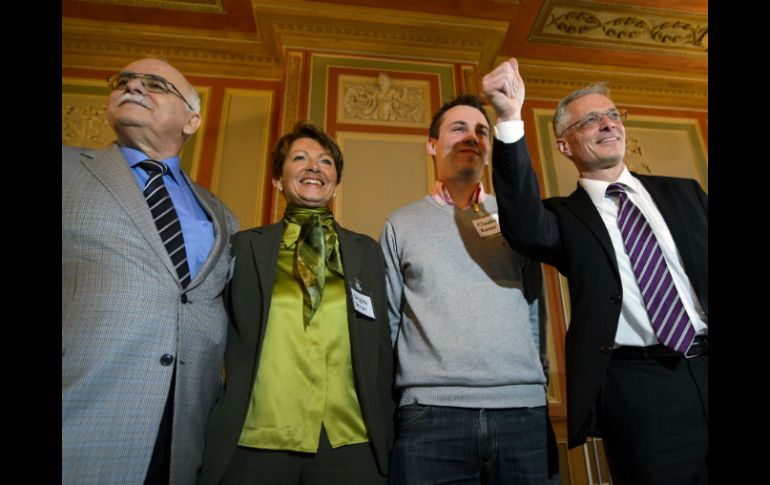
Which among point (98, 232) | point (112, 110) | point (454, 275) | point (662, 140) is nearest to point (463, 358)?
point (454, 275)

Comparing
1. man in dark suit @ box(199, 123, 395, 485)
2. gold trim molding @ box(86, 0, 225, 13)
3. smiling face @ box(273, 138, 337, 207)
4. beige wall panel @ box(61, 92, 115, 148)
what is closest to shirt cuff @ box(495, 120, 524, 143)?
man in dark suit @ box(199, 123, 395, 485)

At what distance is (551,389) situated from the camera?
3463 mm

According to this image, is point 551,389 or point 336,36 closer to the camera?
point 551,389

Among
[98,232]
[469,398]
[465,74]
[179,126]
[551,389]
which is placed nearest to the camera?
[98,232]

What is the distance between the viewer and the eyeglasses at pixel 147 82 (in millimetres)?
1439

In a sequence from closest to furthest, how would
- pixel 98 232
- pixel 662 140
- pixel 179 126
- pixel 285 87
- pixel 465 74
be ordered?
1. pixel 98 232
2. pixel 179 126
3. pixel 285 87
4. pixel 465 74
5. pixel 662 140

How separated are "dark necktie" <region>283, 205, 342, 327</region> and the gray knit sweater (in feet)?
0.72

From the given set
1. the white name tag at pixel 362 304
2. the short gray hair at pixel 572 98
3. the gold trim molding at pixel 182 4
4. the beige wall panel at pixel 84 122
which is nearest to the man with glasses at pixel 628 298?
the short gray hair at pixel 572 98

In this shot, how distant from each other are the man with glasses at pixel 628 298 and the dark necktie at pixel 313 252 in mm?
563

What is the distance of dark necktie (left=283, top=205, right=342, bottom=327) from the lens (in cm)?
136

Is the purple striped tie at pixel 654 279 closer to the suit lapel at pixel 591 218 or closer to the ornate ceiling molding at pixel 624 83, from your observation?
the suit lapel at pixel 591 218

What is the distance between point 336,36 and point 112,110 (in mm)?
2976

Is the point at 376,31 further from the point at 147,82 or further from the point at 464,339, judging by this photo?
the point at 464,339

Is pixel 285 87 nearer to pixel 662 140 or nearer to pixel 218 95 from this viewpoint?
pixel 218 95
